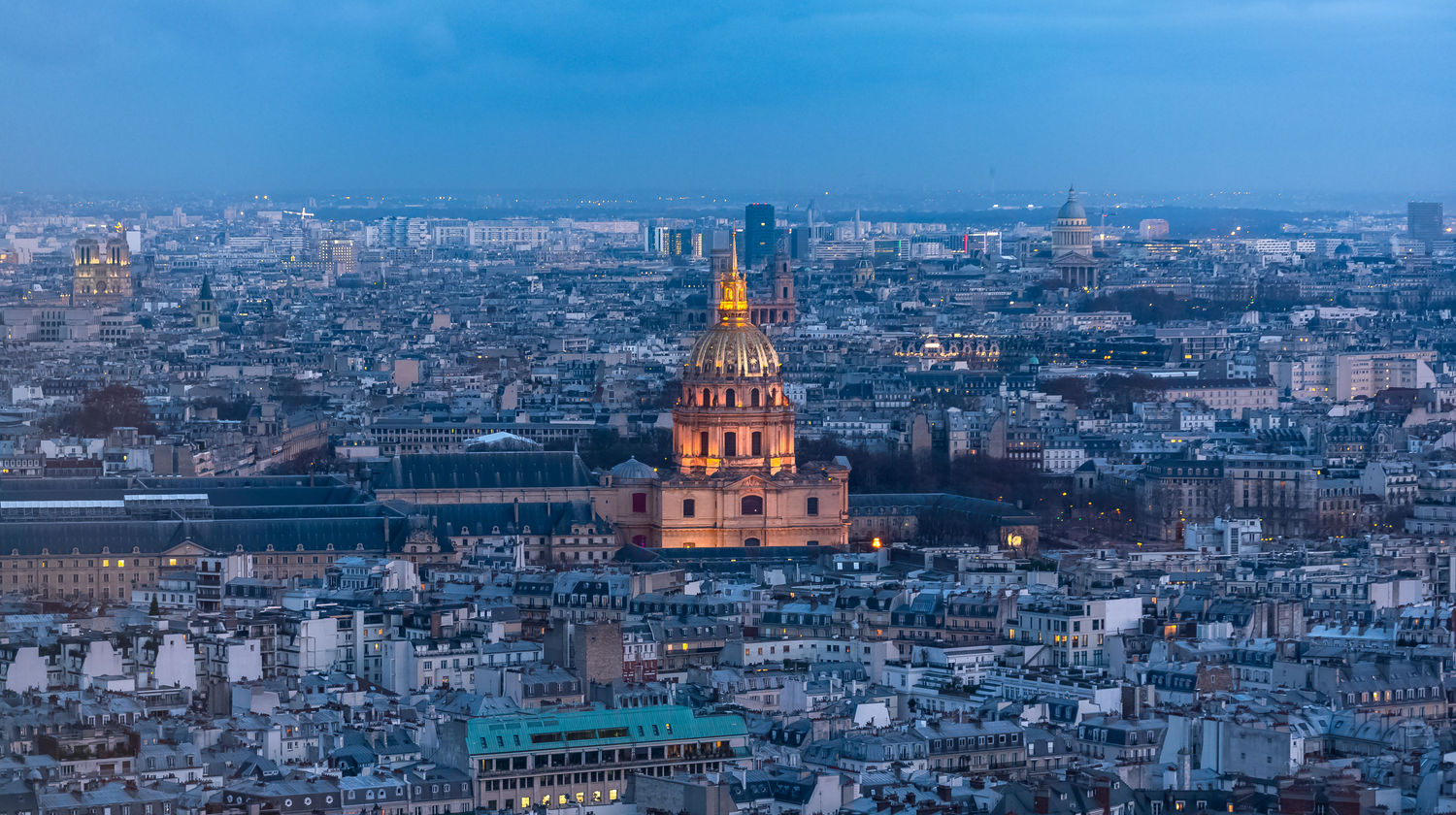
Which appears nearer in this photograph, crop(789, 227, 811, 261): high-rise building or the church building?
the church building

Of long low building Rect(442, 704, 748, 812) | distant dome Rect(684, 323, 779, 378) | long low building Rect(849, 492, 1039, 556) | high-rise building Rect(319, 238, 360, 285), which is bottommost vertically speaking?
high-rise building Rect(319, 238, 360, 285)

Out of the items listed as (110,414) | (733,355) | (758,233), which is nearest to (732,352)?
(733,355)

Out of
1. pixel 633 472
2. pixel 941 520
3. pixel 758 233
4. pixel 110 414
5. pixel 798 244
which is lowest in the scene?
pixel 798 244

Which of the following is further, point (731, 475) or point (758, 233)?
point (758, 233)

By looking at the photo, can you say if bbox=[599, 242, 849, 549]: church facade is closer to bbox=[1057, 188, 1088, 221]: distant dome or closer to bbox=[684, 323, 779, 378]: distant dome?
bbox=[684, 323, 779, 378]: distant dome

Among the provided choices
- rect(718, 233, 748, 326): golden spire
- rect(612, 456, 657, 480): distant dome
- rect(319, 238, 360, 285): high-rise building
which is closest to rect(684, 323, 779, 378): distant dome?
rect(718, 233, 748, 326): golden spire

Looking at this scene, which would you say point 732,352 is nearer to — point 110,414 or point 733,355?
point 733,355

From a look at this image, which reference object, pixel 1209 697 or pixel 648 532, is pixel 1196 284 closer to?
pixel 648 532

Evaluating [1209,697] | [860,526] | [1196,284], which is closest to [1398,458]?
[860,526]
